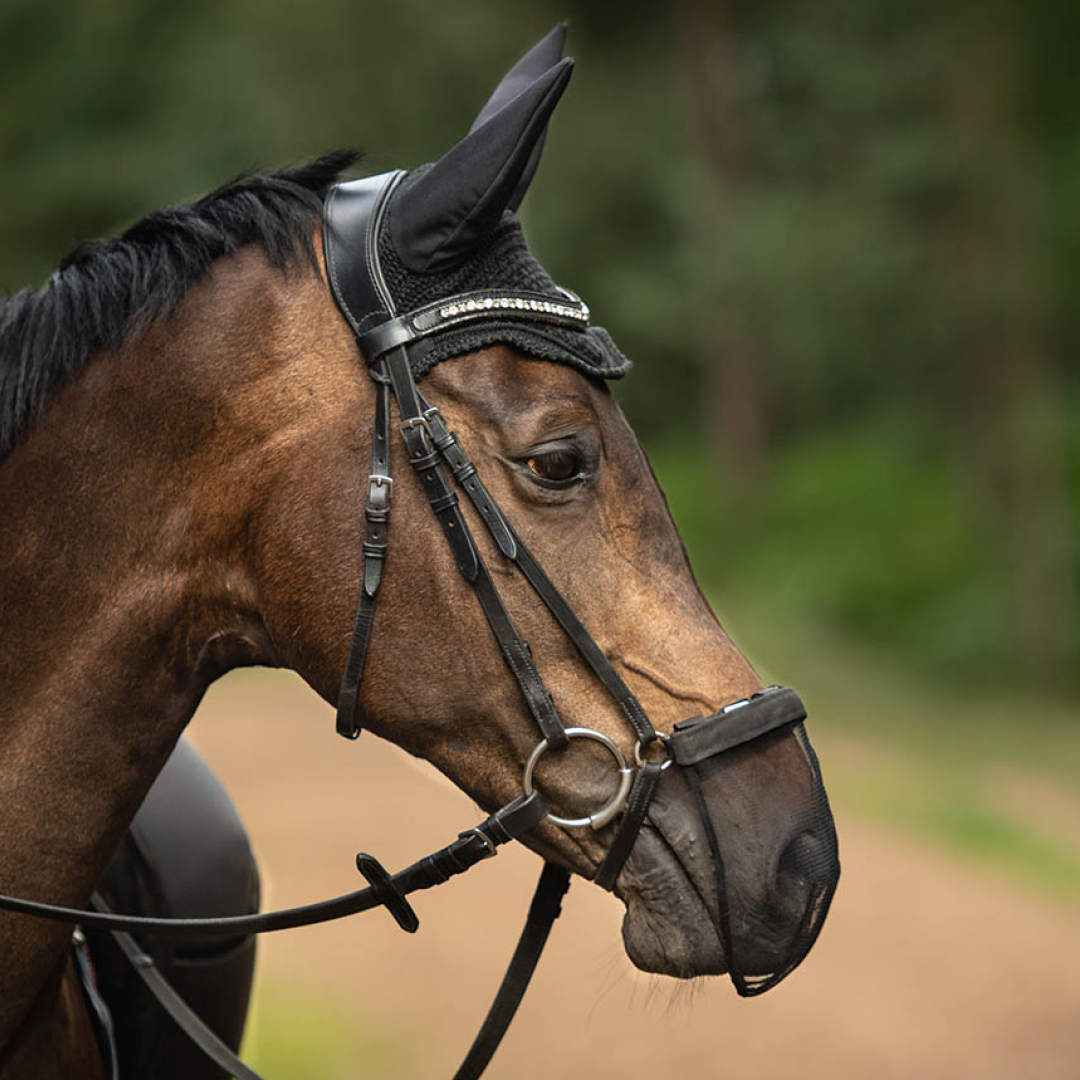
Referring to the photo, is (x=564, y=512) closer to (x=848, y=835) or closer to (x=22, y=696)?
(x=22, y=696)

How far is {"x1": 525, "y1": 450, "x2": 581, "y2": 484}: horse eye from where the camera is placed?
80.7 inches

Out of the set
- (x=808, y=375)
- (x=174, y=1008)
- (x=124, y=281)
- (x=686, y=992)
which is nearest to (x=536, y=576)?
(x=124, y=281)

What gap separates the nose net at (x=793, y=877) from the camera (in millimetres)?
1988

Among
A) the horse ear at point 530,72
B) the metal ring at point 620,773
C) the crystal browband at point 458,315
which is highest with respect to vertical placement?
the horse ear at point 530,72

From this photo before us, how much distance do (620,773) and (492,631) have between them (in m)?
0.30

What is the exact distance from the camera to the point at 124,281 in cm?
216

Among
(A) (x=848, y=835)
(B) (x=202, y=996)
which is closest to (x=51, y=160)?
(A) (x=848, y=835)

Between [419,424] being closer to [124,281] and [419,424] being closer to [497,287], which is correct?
[497,287]

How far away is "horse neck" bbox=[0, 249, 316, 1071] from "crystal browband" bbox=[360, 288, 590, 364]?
20 cm

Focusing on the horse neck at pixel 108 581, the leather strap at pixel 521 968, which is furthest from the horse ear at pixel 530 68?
the leather strap at pixel 521 968

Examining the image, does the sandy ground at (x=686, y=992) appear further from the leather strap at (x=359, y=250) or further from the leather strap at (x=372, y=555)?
the leather strap at (x=359, y=250)

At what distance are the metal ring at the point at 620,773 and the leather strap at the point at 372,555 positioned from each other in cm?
30

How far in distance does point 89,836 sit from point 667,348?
19.1 meters

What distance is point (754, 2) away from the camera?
57.8 ft
